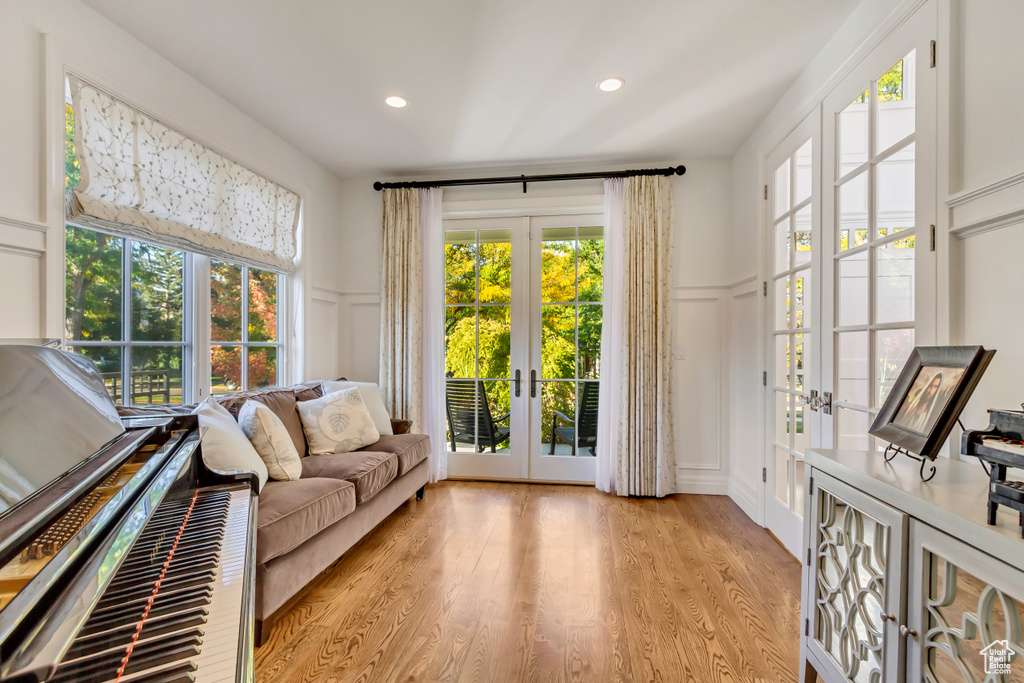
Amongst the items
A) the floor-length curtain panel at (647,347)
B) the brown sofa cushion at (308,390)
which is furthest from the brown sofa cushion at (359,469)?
the floor-length curtain panel at (647,347)

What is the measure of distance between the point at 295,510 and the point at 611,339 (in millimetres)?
2464

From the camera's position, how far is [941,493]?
924 millimetres

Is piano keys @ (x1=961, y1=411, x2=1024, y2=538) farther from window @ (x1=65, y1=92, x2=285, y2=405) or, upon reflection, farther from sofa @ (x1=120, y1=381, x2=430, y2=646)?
window @ (x1=65, y1=92, x2=285, y2=405)

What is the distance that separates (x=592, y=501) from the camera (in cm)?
315

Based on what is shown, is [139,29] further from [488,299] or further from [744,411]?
[744,411]

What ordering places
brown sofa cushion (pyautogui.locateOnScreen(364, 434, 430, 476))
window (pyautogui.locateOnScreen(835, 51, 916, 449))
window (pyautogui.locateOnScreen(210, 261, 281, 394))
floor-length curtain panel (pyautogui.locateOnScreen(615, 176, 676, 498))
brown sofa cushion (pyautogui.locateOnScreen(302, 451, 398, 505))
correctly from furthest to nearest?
1. floor-length curtain panel (pyautogui.locateOnScreen(615, 176, 676, 498))
2. brown sofa cushion (pyautogui.locateOnScreen(364, 434, 430, 476))
3. window (pyautogui.locateOnScreen(210, 261, 281, 394))
4. brown sofa cushion (pyautogui.locateOnScreen(302, 451, 398, 505))
5. window (pyautogui.locateOnScreen(835, 51, 916, 449))

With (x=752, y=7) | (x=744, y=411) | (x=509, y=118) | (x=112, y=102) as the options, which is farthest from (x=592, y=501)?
(x=112, y=102)

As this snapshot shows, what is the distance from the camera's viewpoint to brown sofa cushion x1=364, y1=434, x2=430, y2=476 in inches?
107

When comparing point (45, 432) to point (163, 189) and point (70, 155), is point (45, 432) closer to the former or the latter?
point (70, 155)

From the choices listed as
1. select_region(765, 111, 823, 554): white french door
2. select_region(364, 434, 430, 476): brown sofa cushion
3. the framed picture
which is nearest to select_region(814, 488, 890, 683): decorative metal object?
the framed picture

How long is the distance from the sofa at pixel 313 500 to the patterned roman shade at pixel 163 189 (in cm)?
88

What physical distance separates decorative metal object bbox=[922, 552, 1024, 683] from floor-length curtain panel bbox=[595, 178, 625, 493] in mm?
2436

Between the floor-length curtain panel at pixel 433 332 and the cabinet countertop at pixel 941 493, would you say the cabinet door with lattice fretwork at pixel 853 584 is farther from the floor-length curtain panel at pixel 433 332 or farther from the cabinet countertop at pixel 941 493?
the floor-length curtain panel at pixel 433 332

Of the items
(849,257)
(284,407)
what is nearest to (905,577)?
(849,257)
